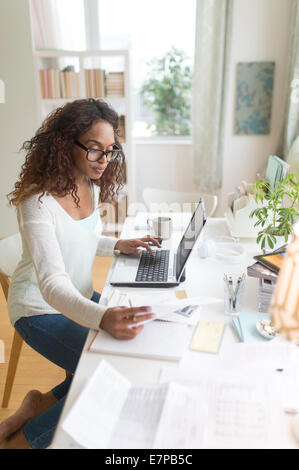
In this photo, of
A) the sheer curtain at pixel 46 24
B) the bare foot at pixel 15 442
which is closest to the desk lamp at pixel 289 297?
the bare foot at pixel 15 442

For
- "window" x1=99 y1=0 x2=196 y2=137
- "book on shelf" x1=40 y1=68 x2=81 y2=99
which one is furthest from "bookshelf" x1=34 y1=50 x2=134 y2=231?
"window" x1=99 y1=0 x2=196 y2=137

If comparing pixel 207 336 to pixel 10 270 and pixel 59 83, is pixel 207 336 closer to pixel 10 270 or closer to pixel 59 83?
pixel 10 270

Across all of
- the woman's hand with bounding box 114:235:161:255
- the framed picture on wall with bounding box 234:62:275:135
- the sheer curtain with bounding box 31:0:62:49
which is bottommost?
the woman's hand with bounding box 114:235:161:255

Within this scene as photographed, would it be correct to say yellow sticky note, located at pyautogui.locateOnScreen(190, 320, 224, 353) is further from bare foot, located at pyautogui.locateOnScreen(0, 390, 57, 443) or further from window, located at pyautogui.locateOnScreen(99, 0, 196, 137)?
window, located at pyautogui.locateOnScreen(99, 0, 196, 137)

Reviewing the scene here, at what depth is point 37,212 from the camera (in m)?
1.39

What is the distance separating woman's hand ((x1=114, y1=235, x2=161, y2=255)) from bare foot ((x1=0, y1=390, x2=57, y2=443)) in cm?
63

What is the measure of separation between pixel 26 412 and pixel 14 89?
10.2 feet

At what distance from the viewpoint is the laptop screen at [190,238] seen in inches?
57.0

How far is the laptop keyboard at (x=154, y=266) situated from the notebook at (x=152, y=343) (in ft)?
1.10

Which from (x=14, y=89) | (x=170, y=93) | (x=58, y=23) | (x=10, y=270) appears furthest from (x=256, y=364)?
(x=58, y=23)

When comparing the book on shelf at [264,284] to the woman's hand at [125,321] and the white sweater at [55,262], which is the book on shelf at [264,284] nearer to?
the woman's hand at [125,321]

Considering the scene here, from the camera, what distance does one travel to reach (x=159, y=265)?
163cm

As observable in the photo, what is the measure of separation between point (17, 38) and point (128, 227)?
242 cm

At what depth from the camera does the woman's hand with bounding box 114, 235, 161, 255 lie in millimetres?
1725
